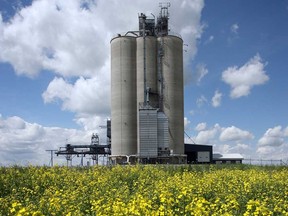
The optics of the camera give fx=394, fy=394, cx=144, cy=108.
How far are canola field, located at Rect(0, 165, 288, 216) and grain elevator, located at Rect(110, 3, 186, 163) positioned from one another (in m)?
31.5

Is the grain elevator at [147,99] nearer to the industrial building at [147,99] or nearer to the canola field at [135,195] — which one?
the industrial building at [147,99]

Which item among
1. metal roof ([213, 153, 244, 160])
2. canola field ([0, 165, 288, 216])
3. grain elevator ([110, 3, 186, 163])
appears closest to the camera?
canola field ([0, 165, 288, 216])

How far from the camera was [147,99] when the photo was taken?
55750 mm

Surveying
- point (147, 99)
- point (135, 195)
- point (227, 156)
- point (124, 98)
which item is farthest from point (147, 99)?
point (135, 195)

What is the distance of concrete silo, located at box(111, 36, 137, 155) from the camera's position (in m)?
56.1

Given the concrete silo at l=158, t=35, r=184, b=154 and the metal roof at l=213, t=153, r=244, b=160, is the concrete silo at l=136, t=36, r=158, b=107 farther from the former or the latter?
the metal roof at l=213, t=153, r=244, b=160

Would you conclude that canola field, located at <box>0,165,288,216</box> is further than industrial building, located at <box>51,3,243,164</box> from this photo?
No

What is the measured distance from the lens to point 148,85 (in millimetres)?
56594

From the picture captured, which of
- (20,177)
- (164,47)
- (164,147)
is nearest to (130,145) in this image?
(164,147)

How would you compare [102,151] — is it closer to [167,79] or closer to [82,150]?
[82,150]

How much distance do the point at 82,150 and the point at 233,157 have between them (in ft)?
96.0

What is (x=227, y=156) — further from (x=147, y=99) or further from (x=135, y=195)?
(x=135, y=195)

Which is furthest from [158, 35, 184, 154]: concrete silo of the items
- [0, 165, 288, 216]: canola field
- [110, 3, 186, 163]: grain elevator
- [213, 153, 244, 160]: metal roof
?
[0, 165, 288, 216]: canola field

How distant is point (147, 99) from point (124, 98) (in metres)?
3.51
